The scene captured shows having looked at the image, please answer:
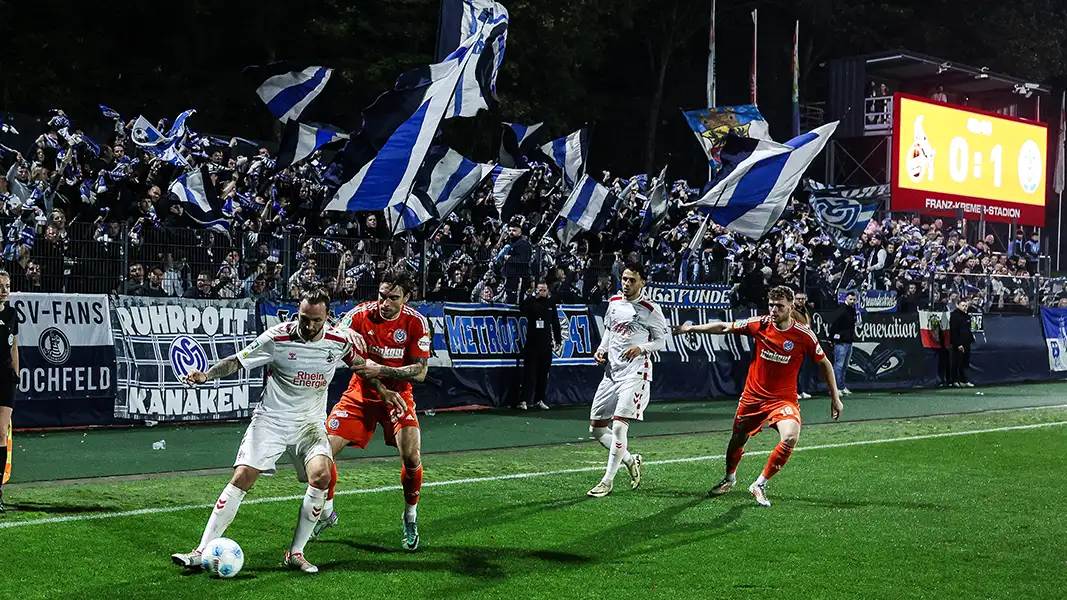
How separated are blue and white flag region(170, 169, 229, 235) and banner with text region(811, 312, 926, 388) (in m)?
13.9

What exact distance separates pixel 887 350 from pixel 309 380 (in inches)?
867

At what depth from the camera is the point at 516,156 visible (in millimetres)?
22672

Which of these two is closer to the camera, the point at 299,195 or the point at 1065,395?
the point at 299,195

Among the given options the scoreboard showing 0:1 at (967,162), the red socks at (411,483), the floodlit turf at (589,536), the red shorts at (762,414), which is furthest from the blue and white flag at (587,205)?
the scoreboard showing 0:1 at (967,162)

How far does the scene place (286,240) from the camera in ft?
59.2

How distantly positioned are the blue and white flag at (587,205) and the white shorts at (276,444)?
13238mm

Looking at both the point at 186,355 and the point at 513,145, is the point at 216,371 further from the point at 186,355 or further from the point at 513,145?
the point at 513,145

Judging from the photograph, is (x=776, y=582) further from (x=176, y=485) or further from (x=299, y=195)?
(x=299, y=195)

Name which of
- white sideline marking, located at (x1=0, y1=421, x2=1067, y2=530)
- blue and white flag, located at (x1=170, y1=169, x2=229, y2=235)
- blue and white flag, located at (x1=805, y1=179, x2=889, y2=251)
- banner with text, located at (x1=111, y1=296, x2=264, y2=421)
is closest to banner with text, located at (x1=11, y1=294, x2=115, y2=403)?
banner with text, located at (x1=111, y1=296, x2=264, y2=421)

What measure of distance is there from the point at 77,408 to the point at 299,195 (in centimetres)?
522

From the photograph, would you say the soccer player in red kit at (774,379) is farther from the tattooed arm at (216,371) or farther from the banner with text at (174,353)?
the banner with text at (174,353)

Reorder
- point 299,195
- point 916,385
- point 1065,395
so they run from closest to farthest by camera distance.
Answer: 1. point 299,195
2. point 1065,395
3. point 916,385

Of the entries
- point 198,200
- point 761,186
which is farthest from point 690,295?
point 198,200

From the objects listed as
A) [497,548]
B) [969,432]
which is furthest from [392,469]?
[969,432]
